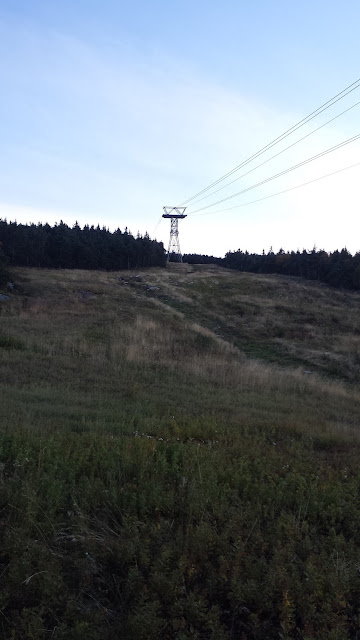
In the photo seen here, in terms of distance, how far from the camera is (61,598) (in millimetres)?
2785

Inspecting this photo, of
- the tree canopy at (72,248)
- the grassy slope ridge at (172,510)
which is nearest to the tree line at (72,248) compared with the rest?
the tree canopy at (72,248)

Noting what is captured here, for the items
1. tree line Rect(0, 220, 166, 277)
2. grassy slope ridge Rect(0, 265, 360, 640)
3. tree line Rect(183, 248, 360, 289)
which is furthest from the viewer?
tree line Rect(183, 248, 360, 289)

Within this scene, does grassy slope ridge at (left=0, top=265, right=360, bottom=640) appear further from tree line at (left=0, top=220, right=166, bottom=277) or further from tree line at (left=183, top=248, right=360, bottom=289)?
tree line at (left=183, top=248, right=360, bottom=289)

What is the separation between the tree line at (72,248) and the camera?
200 ft

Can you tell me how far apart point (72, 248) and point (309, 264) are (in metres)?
41.5

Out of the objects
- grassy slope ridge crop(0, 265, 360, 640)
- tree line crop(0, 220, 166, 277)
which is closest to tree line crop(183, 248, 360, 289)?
tree line crop(0, 220, 166, 277)

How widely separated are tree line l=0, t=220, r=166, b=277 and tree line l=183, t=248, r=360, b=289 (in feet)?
85.4

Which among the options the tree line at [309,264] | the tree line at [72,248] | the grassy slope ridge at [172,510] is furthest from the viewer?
the tree line at [309,264]

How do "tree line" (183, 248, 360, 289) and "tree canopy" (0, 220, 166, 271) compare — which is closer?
"tree canopy" (0, 220, 166, 271)

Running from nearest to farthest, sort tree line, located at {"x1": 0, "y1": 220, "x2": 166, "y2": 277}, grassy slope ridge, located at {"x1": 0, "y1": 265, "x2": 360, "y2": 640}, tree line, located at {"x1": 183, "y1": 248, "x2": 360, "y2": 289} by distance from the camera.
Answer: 1. grassy slope ridge, located at {"x1": 0, "y1": 265, "x2": 360, "y2": 640}
2. tree line, located at {"x1": 0, "y1": 220, "x2": 166, "y2": 277}
3. tree line, located at {"x1": 183, "y1": 248, "x2": 360, "y2": 289}

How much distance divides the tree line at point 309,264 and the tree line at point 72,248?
26.0 meters

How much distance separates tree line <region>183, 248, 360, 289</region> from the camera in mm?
66375

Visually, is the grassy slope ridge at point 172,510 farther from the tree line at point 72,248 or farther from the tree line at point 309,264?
the tree line at point 309,264

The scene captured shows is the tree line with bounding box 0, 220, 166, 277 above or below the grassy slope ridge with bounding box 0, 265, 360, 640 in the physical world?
above
